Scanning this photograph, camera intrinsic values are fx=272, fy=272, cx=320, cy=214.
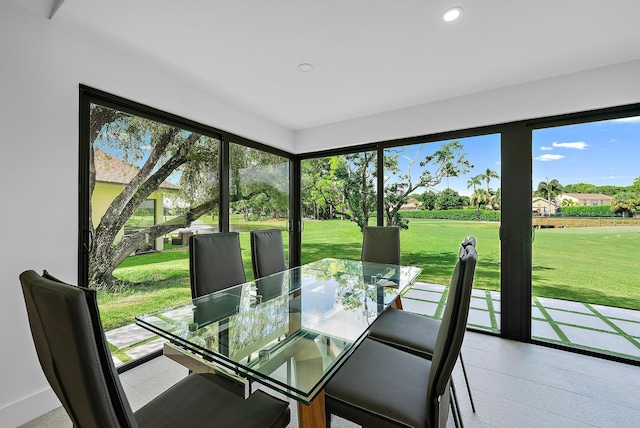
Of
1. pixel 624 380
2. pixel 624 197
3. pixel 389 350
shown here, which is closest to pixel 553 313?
pixel 624 380

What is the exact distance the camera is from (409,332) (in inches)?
69.4

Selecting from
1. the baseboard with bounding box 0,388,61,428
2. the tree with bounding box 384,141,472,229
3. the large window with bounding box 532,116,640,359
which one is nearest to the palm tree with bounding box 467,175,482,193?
the tree with bounding box 384,141,472,229

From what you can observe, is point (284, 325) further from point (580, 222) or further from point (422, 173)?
point (580, 222)

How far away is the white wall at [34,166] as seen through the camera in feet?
5.37

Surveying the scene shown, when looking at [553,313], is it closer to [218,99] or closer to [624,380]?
[624,380]

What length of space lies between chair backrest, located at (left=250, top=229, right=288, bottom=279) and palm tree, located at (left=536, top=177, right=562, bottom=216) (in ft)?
8.58

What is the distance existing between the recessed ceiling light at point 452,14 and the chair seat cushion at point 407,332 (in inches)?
76.3

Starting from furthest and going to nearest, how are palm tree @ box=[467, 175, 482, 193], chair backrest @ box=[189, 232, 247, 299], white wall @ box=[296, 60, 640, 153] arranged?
palm tree @ box=[467, 175, 482, 193], white wall @ box=[296, 60, 640, 153], chair backrest @ box=[189, 232, 247, 299]

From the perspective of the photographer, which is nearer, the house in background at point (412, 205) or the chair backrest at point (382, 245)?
the chair backrest at point (382, 245)

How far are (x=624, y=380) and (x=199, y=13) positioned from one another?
13.0ft

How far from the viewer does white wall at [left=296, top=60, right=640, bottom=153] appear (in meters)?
2.26

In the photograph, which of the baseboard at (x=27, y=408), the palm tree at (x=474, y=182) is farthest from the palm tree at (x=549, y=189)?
the baseboard at (x=27, y=408)

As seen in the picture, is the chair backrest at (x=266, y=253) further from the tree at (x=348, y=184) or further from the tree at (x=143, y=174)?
the tree at (x=348, y=184)

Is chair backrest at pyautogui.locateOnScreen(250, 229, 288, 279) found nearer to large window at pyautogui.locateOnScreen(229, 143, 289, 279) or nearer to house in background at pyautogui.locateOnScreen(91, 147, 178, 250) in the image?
large window at pyautogui.locateOnScreen(229, 143, 289, 279)
